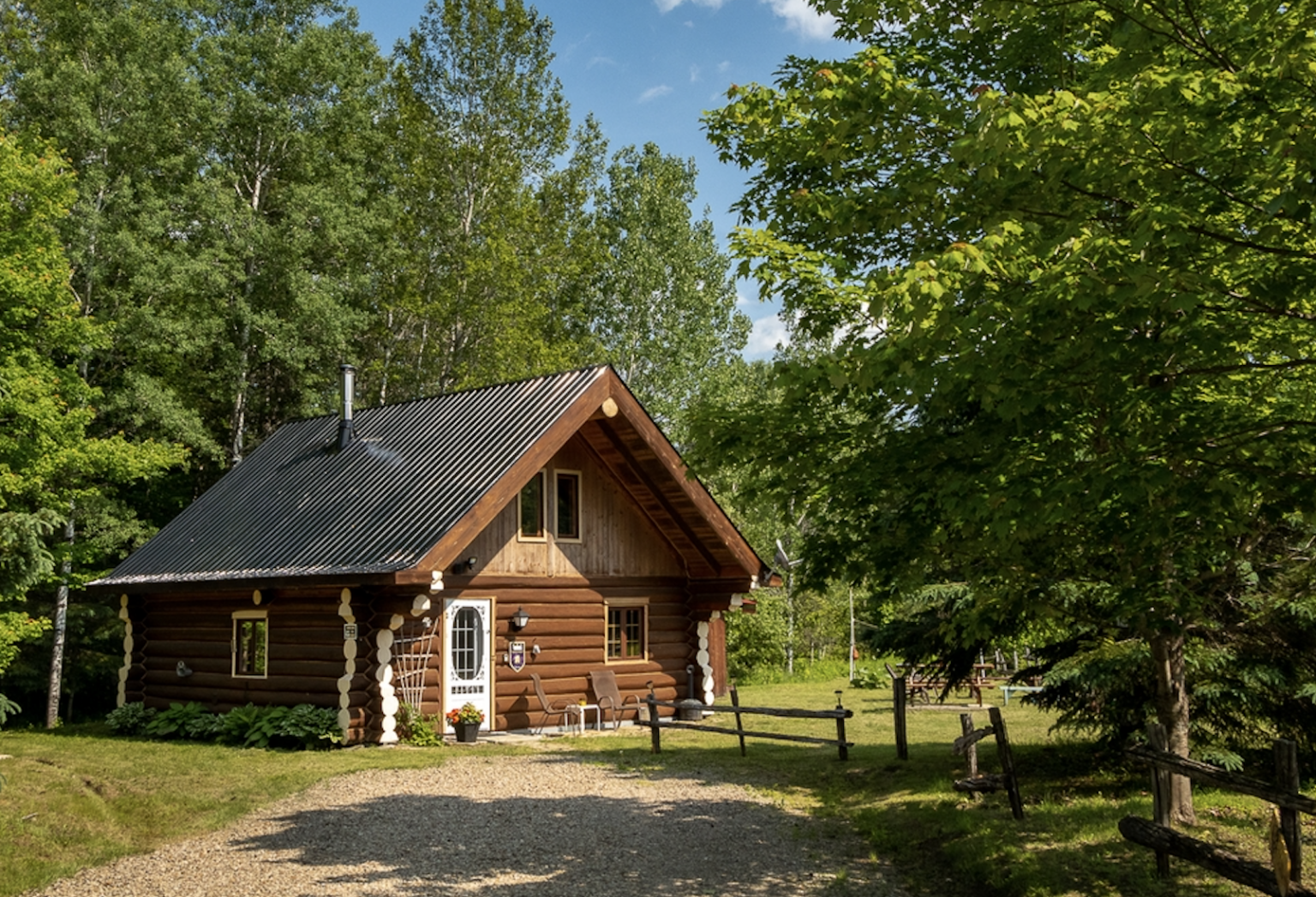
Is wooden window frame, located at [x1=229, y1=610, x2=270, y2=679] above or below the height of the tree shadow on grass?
above

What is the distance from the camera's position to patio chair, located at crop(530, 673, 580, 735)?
65.8ft

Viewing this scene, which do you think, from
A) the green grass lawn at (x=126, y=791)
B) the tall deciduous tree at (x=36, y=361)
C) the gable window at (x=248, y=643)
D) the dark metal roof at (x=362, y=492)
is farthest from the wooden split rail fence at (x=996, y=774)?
the tall deciduous tree at (x=36, y=361)

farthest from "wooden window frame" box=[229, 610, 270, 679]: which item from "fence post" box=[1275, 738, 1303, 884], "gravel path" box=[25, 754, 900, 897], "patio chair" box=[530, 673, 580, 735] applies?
"fence post" box=[1275, 738, 1303, 884]

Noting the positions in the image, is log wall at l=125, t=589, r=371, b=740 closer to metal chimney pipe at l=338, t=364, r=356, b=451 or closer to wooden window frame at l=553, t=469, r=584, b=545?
wooden window frame at l=553, t=469, r=584, b=545

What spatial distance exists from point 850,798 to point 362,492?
11.4 metres

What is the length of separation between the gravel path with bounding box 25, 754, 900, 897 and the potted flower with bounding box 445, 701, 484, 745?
4.17 m

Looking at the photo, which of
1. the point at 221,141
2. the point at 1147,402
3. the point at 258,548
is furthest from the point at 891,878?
the point at 221,141

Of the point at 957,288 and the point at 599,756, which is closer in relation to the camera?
the point at 957,288

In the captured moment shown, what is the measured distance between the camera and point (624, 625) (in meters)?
22.3

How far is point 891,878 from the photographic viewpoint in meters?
9.42

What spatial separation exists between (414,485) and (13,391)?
295 inches

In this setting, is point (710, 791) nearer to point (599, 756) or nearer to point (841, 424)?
point (599, 756)

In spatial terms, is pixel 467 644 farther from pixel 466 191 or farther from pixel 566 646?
→ pixel 466 191

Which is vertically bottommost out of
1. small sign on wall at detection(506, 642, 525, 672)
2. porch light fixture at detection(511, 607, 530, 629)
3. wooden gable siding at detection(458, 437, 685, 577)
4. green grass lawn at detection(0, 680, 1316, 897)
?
green grass lawn at detection(0, 680, 1316, 897)
